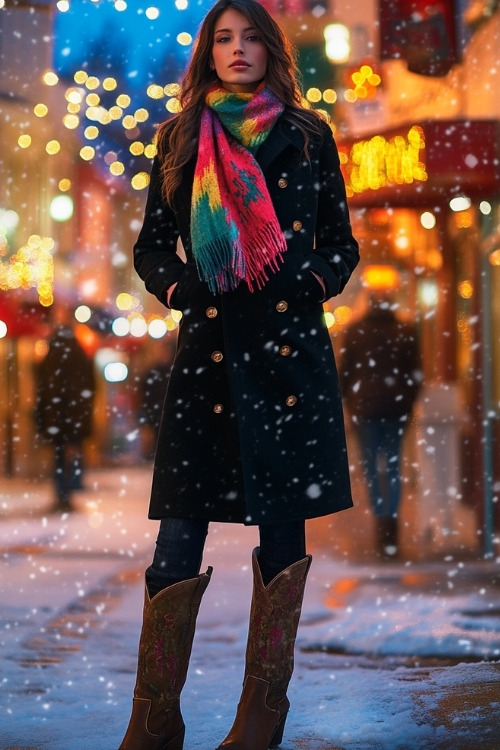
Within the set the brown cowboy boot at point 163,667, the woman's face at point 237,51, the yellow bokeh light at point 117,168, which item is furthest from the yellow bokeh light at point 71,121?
the brown cowboy boot at point 163,667

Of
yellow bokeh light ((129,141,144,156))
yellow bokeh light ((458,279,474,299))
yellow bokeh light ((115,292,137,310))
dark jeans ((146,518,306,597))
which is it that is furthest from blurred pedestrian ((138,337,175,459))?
dark jeans ((146,518,306,597))

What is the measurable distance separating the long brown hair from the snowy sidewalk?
1369 mm

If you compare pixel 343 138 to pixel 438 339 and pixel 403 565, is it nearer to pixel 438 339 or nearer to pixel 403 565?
pixel 438 339

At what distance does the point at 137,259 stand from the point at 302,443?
63 cm

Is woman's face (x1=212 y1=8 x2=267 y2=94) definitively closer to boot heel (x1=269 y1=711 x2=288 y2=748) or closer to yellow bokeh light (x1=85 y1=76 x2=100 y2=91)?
boot heel (x1=269 y1=711 x2=288 y2=748)

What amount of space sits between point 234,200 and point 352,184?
2.54 metres

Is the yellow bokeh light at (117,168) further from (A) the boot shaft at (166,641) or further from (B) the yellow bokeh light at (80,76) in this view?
(A) the boot shaft at (166,641)

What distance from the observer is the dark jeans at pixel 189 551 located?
8.69 feet

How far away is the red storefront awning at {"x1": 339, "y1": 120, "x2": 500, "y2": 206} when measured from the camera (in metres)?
5.19

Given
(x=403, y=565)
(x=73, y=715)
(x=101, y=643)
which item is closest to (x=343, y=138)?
(x=403, y=565)

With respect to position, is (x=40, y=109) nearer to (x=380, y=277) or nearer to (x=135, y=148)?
(x=135, y=148)

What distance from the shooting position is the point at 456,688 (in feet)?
11.0

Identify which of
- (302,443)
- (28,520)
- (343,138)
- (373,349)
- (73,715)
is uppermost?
(343,138)

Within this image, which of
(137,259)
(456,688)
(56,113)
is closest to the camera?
(137,259)
